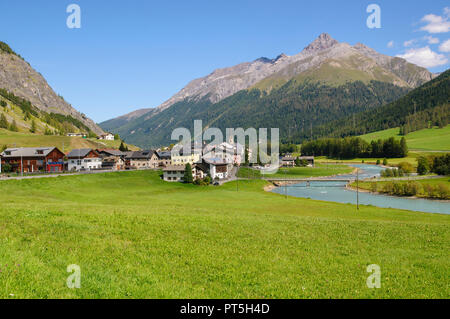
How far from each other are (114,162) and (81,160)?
15548 mm

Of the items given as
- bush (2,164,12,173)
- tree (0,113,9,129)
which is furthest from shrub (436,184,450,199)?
tree (0,113,9,129)

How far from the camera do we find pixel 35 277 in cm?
1049

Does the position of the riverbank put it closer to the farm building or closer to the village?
the village

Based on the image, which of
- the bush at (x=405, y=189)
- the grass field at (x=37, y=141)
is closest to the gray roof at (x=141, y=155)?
the grass field at (x=37, y=141)

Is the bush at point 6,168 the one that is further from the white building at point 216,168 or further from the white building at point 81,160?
the white building at point 216,168

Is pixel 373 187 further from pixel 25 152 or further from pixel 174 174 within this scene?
pixel 25 152

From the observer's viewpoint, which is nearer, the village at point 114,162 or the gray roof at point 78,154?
the village at point 114,162

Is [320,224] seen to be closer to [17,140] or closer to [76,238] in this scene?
[76,238]

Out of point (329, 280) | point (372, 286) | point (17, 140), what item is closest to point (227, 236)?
point (329, 280)

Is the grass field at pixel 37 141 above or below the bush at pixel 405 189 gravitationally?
above

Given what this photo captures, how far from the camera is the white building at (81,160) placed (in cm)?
12218

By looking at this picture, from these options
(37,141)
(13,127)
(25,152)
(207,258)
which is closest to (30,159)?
(25,152)

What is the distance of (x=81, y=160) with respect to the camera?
405 feet
